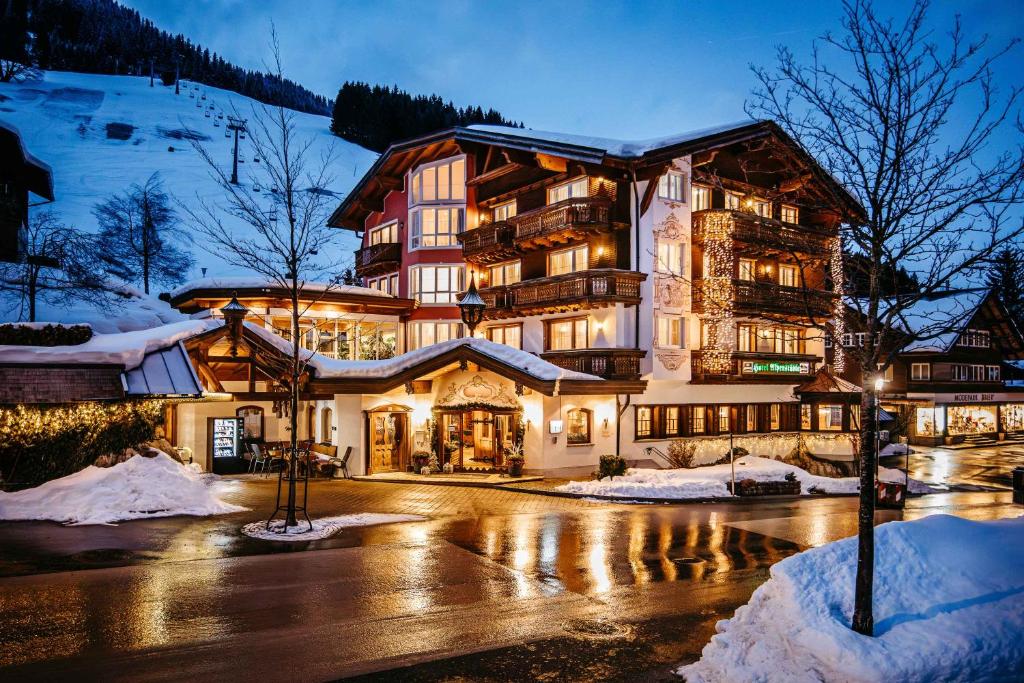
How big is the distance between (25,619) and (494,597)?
6480 millimetres

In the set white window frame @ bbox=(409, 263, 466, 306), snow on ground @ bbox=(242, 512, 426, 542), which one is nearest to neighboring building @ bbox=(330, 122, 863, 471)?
white window frame @ bbox=(409, 263, 466, 306)

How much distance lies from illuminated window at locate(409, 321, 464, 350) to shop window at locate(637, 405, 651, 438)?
12.8m

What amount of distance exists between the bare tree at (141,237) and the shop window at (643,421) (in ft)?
167

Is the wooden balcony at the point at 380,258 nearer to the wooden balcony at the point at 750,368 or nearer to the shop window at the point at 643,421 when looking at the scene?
the shop window at the point at 643,421

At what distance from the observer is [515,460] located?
2550 cm

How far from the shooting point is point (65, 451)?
61.5ft

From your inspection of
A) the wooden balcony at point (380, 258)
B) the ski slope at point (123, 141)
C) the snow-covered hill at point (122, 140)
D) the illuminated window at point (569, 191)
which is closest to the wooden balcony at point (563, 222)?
the illuminated window at point (569, 191)

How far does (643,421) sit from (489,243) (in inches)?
483

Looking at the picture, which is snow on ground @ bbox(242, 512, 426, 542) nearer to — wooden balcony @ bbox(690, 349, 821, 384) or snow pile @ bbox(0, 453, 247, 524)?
snow pile @ bbox(0, 453, 247, 524)

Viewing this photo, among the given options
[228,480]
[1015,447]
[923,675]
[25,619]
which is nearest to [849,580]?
[923,675]

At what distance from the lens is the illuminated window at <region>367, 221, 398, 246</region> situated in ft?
141

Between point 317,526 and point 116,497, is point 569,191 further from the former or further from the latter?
point 116,497

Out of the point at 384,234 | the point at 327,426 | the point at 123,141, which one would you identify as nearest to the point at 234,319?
the point at 327,426

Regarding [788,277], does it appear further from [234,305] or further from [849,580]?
[849,580]
